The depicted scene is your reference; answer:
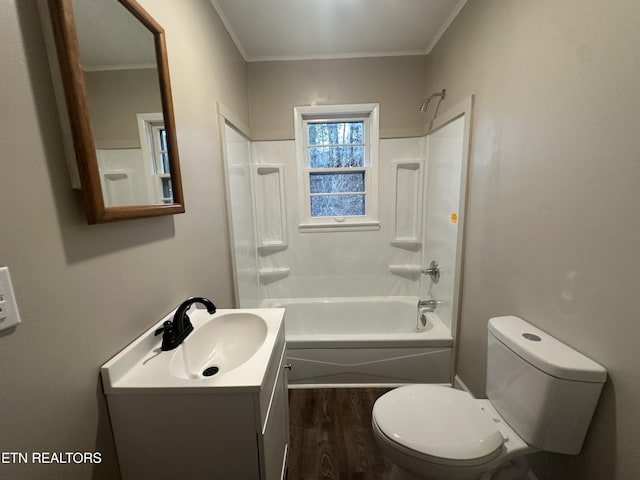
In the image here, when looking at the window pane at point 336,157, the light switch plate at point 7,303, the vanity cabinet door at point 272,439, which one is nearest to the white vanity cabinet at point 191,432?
the vanity cabinet door at point 272,439

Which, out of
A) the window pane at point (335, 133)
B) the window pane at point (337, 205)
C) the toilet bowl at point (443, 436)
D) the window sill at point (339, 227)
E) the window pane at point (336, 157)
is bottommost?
the toilet bowl at point (443, 436)

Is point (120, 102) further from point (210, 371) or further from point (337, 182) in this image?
point (337, 182)

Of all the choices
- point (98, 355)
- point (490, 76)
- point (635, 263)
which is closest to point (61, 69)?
point (98, 355)

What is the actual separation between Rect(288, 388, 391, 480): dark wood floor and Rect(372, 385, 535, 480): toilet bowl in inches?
10.8

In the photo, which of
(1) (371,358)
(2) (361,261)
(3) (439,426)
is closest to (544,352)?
(3) (439,426)

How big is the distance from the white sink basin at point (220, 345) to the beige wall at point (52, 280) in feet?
0.58

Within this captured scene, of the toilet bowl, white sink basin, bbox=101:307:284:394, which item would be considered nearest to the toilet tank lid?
the toilet bowl

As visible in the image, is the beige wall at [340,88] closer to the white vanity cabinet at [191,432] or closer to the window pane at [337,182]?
the window pane at [337,182]

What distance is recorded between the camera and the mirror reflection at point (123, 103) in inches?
27.6

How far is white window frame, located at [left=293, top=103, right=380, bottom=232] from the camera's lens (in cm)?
231

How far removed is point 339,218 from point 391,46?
1.50 metres

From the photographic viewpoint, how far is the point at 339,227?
2.50 meters

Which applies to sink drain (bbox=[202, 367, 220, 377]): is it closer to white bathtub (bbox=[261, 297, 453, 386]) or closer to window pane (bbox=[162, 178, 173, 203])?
window pane (bbox=[162, 178, 173, 203])

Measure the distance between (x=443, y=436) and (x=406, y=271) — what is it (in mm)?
1671
